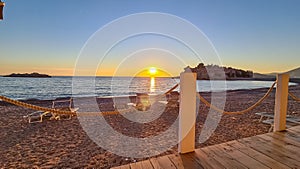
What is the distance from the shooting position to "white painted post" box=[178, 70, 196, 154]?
2.20m

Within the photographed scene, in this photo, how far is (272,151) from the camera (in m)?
2.32

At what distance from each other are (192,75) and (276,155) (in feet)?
5.15

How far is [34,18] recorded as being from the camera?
9195 millimetres

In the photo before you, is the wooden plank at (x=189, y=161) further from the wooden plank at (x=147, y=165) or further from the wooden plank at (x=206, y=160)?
the wooden plank at (x=147, y=165)

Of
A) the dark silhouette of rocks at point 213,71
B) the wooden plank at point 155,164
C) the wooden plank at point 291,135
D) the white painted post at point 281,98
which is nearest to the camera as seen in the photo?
the wooden plank at point 155,164

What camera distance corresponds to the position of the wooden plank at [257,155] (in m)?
1.95

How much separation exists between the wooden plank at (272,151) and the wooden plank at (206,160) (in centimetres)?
81

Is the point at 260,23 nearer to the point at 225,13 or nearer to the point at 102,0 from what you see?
the point at 225,13

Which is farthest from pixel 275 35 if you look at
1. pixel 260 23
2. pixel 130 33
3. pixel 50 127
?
pixel 50 127

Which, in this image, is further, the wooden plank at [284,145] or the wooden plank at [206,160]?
the wooden plank at [284,145]

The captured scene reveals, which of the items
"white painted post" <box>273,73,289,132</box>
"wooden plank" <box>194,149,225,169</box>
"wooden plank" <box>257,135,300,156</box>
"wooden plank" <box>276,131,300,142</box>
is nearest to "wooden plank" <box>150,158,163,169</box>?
"wooden plank" <box>194,149,225,169</box>

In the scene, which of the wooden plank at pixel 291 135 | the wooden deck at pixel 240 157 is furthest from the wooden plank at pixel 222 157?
the wooden plank at pixel 291 135

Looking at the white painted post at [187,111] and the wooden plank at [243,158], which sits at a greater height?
the white painted post at [187,111]

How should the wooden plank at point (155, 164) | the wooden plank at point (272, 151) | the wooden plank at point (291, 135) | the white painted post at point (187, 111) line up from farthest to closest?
the wooden plank at point (291, 135) < the white painted post at point (187, 111) < the wooden plank at point (272, 151) < the wooden plank at point (155, 164)
